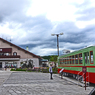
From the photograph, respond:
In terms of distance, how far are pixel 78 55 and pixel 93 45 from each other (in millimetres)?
3781

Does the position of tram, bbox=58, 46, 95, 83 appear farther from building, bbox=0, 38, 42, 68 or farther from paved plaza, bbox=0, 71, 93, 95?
building, bbox=0, 38, 42, 68

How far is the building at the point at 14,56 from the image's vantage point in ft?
188

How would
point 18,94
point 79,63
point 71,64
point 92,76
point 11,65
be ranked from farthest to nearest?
point 11,65, point 71,64, point 79,63, point 92,76, point 18,94

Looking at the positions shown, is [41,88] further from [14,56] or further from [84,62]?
[14,56]

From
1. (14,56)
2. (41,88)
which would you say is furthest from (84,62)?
(14,56)

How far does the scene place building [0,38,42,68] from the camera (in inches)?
2259

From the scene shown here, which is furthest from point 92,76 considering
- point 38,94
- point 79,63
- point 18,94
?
point 18,94

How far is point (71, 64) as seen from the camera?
1883 centimetres

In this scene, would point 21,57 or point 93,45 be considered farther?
point 21,57

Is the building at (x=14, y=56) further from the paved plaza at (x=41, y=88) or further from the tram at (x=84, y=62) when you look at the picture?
the paved plaza at (x=41, y=88)

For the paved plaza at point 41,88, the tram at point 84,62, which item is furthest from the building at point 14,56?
the paved plaza at point 41,88

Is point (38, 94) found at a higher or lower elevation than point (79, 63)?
lower

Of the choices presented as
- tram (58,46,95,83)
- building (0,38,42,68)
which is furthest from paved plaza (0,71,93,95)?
building (0,38,42,68)

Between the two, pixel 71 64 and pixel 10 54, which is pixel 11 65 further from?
pixel 71 64
